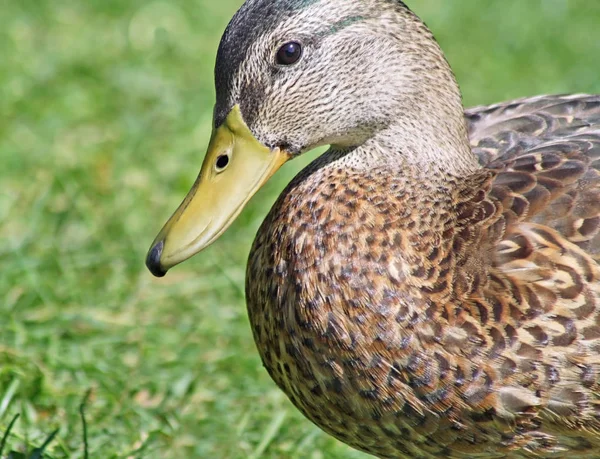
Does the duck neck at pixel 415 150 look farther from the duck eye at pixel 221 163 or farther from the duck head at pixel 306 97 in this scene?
the duck eye at pixel 221 163

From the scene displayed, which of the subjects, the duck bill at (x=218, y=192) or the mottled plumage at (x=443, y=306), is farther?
the duck bill at (x=218, y=192)

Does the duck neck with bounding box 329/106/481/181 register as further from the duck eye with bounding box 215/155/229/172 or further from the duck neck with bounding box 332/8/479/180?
the duck eye with bounding box 215/155/229/172

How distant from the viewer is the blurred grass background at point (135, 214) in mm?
3832

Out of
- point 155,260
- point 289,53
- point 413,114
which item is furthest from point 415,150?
point 155,260

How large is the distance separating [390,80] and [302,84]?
267 mm

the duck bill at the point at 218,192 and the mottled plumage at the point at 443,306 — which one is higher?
the duck bill at the point at 218,192

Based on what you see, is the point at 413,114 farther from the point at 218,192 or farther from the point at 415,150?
the point at 218,192

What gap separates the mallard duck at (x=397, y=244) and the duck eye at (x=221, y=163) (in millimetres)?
10

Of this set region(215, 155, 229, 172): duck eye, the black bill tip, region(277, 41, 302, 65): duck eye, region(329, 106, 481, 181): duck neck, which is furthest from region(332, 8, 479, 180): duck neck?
the black bill tip

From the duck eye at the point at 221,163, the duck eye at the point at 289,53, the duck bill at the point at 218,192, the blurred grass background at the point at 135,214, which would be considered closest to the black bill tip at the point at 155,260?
the duck bill at the point at 218,192

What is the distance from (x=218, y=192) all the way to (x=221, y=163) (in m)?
0.09

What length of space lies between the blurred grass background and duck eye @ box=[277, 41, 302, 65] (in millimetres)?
1363

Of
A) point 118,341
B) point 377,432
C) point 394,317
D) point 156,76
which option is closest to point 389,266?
point 394,317

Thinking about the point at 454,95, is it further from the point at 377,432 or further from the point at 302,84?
the point at 377,432
